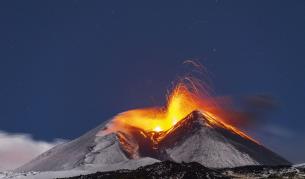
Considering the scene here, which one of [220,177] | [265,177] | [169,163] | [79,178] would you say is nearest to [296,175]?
[265,177]

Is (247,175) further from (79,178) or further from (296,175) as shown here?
(79,178)

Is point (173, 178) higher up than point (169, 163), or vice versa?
point (169, 163)

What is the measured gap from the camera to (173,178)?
161625mm

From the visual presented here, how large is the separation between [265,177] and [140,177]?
37399 mm

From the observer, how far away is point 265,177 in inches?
6909

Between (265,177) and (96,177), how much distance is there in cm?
5409

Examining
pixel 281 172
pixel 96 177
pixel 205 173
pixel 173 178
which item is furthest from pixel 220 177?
pixel 96 177

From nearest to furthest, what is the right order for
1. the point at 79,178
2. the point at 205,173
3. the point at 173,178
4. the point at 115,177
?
the point at 173,178 → the point at 205,173 → the point at 115,177 → the point at 79,178

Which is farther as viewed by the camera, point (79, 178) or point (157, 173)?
point (79, 178)

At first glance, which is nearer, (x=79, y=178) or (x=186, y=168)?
(x=186, y=168)

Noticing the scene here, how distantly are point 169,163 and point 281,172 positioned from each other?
1407 inches

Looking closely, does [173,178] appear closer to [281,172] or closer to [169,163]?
[169,163]

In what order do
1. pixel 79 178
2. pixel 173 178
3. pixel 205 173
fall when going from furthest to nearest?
1. pixel 79 178
2. pixel 205 173
3. pixel 173 178

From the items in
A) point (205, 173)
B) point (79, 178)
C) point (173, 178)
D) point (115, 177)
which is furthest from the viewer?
point (79, 178)
